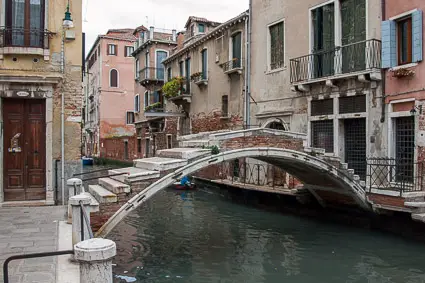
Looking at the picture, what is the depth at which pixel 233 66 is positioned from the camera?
51.0 feet

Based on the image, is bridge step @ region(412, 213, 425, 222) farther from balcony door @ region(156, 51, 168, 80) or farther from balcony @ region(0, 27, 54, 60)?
balcony door @ region(156, 51, 168, 80)

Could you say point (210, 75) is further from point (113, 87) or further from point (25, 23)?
point (113, 87)

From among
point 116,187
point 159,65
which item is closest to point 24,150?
point 116,187

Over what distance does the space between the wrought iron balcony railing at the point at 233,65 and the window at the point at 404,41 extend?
244 inches

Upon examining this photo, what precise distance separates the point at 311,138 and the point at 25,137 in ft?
23.7

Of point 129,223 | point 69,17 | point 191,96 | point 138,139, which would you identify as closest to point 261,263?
point 129,223

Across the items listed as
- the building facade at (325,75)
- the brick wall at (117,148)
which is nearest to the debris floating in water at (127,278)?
the building facade at (325,75)

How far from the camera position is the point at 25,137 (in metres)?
9.01

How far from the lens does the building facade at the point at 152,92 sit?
74.8ft

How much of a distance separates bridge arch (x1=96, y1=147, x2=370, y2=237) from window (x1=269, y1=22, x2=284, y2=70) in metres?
3.73

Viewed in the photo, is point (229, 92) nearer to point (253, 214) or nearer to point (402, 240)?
point (253, 214)

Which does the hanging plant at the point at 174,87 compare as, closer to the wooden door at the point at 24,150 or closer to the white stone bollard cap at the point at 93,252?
the wooden door at the point at 24,150

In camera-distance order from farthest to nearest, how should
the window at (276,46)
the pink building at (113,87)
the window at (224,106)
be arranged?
the pink building at (113,87) < the window at (224,106) < the window at (276,46)

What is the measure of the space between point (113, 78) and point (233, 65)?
22055 millimetres
